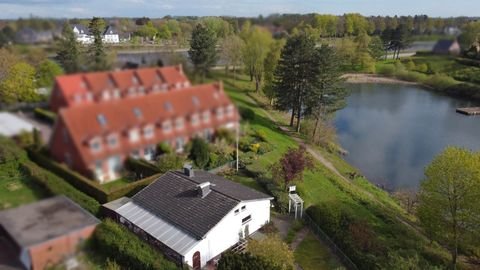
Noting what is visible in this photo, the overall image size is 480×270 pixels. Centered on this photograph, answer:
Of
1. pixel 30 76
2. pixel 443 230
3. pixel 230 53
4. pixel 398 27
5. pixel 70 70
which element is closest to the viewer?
pixel 70 70

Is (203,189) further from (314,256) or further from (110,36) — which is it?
(110,36)

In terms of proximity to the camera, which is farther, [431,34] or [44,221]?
[431,34]

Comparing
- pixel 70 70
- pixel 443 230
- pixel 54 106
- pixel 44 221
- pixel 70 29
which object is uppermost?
pixel 70 29

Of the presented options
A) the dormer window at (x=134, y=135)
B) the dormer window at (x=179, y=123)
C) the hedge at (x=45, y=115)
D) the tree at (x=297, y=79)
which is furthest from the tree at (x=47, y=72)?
the tree at (x=297, y=79)

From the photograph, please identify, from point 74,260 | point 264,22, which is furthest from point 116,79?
point 74,260

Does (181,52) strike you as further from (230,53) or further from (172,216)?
(172,216)

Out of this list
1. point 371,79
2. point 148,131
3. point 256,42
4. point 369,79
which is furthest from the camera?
point 371,79

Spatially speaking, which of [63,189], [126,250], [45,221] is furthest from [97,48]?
[126,250]

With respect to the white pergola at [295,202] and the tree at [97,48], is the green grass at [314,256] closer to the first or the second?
the white pergola at [295,202]
